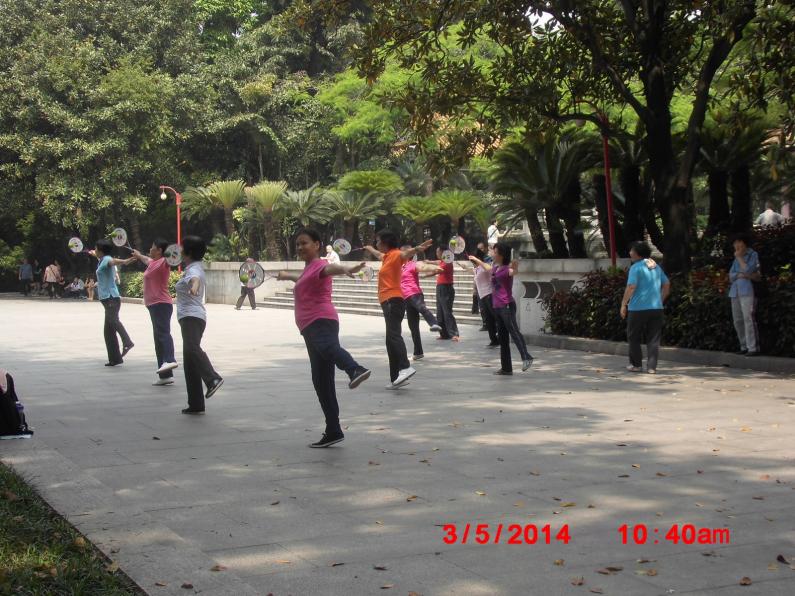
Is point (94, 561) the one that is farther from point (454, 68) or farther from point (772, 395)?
point (454, 68)

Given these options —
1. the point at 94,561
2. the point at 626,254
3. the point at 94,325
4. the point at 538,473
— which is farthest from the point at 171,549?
the point at 94,325

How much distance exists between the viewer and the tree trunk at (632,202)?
58.5 ft

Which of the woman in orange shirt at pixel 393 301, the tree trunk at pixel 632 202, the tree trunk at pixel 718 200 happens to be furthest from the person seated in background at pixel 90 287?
the woman in orange shirt at pixel 393 301

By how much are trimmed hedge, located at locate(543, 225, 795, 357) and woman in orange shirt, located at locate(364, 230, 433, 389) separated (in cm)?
453

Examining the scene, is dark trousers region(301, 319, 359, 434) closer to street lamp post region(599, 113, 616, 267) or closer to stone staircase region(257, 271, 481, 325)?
street lamp post region(599, 113, 616, 267)

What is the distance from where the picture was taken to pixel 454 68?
15438 mm

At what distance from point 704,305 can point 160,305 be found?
7.26 metres

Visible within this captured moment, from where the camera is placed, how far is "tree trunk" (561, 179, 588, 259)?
18953 millimetres

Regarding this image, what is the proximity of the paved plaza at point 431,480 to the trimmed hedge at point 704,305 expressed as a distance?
86 centimetres

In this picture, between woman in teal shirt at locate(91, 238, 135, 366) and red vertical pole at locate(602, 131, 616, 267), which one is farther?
red vertical pole at locate(602, 131, 616, 267)

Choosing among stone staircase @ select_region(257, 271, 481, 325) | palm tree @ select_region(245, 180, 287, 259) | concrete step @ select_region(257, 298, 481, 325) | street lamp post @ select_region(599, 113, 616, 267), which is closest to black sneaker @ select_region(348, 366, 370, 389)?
street lamp post @ select_region(599, 113, 616, 267)

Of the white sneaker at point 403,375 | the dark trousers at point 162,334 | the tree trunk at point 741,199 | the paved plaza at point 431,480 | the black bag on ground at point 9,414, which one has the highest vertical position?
the tree trunk at point 741,199

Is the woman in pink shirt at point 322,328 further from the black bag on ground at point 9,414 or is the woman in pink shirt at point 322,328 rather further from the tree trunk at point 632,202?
the tree trunk at point 632,202

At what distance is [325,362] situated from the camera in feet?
26.5
